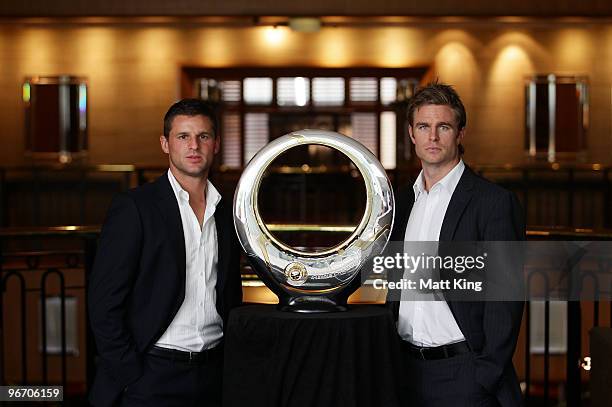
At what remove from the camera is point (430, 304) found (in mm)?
2498

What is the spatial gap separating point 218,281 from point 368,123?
31.1 feet

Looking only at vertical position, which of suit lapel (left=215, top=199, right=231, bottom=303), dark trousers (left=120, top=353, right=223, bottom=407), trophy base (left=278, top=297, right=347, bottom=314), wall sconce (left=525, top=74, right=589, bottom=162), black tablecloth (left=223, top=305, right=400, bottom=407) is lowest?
dark trousers (left=120, top=353, right=223, bottom=407)

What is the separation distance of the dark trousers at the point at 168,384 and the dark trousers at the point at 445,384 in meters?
0.58

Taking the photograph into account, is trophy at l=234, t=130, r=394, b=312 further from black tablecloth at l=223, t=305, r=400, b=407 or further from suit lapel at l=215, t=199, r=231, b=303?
suit lapel at l=215, t=199, r=231, b=303

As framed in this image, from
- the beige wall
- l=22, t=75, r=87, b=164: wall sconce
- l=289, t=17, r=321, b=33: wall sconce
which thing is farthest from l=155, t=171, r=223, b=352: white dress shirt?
l=22, t=75, r=87, b=164: wall sconce

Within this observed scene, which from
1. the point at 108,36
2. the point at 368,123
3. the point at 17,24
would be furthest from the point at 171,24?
the point at 368,123

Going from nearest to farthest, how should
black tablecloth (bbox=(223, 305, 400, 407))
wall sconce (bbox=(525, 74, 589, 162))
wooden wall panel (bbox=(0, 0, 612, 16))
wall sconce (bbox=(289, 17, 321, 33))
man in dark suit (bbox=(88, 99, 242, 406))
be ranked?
black tablecloth (bbox=(223, 305, 400, 407)) → man in dark suit (bbox=(88, 99, 242, 406)) → wooden wall panel (bbox=(0, 0, 612, 16)) → wall sconce (bbox=(289, 17, 321, 33)) → wall sconce (bbox=(525, 74, 589, 162))

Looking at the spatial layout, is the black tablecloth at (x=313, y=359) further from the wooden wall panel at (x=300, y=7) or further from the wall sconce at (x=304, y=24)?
the wall sconce at (x=304, y=24)

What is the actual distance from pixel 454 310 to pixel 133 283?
900mm

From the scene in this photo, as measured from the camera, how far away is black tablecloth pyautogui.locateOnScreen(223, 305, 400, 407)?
226 centimetres

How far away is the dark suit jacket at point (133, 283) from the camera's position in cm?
258

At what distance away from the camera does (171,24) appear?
11711 millimetres

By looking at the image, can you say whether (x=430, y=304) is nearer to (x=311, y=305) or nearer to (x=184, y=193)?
(x=311, y=305)

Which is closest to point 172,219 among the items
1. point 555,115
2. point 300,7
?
point 300,7
